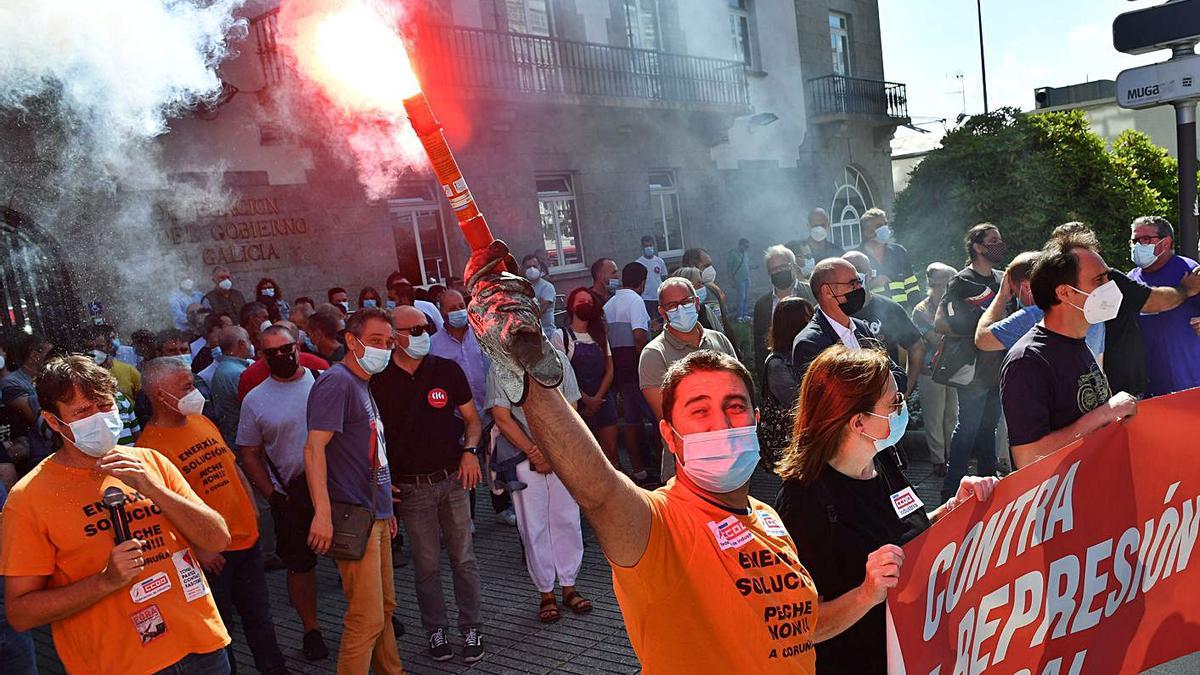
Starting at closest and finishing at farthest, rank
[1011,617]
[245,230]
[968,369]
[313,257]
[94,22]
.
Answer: [1011,617], [968,369], [94,22], [245,230], [313,257]

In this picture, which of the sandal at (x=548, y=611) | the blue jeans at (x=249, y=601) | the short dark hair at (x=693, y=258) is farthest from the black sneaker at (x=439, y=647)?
the short dark hair at (x=693, y=258)

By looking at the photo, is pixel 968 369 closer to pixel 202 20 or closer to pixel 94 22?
pixel 94 22

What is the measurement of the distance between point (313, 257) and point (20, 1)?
640 cm

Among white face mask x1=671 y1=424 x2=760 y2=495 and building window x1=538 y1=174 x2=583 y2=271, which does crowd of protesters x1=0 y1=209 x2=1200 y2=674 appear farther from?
building window x1=538 y1=174 x2=583 y2=271

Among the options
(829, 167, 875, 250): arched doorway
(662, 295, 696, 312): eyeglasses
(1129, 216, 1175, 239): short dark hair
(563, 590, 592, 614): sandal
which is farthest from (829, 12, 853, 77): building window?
(563, 590, 592, 614): sandal

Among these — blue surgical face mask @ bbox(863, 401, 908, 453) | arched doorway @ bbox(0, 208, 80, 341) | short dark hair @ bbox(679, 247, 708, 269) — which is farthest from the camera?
short dark hair @ bbox(679, 247, 708, 269)

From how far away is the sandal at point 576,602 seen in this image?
5277 millimetres

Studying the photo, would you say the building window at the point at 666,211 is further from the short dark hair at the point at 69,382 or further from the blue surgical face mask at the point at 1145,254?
the short dark hair at the point at 69,382

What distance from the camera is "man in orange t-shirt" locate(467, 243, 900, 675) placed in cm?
184

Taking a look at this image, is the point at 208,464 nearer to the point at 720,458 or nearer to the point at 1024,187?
the point at 720,458

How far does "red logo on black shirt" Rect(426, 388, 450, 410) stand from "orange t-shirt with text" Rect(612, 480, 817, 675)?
2.90m

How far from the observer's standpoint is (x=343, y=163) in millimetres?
12750

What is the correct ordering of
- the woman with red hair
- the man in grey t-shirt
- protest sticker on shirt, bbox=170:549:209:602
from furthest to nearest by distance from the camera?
the man in grey t-shirt
protest sticker on shirt, bbox=170:549:209:602
the woman with red hair

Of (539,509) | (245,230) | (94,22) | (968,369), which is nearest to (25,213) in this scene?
(245,230)
